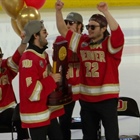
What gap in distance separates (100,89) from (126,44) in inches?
197

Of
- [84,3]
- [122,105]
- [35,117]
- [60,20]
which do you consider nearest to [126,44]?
[84,3]

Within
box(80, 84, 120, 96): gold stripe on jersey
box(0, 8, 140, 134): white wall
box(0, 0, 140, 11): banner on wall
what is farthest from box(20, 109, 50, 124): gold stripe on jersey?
box(0, 0, 140, 11): banner on wall

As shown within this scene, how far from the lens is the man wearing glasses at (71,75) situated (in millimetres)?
3359

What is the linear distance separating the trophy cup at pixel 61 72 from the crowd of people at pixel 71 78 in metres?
0.05

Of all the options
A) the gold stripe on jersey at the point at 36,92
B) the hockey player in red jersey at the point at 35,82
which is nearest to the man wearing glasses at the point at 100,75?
the hockey player in red jersey at the point at 35,82

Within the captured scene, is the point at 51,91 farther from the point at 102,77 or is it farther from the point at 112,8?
the point at 112,8

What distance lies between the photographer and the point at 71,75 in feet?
11.1

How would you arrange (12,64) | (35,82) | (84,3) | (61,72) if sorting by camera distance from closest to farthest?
(35,82)
(61,72)
(12,64)
(84,3)

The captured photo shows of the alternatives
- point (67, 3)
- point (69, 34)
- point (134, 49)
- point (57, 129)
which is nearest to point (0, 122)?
point (57, 129)

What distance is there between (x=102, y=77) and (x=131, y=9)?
22.1 ft

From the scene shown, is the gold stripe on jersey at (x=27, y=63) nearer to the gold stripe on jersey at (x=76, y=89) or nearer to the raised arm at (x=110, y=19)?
the raised arm at (x=110, y=19)

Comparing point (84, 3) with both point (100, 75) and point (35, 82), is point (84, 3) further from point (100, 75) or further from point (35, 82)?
point (35, 82)

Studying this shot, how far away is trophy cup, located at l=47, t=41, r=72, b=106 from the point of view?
2.73m

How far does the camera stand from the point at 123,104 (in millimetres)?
3385
